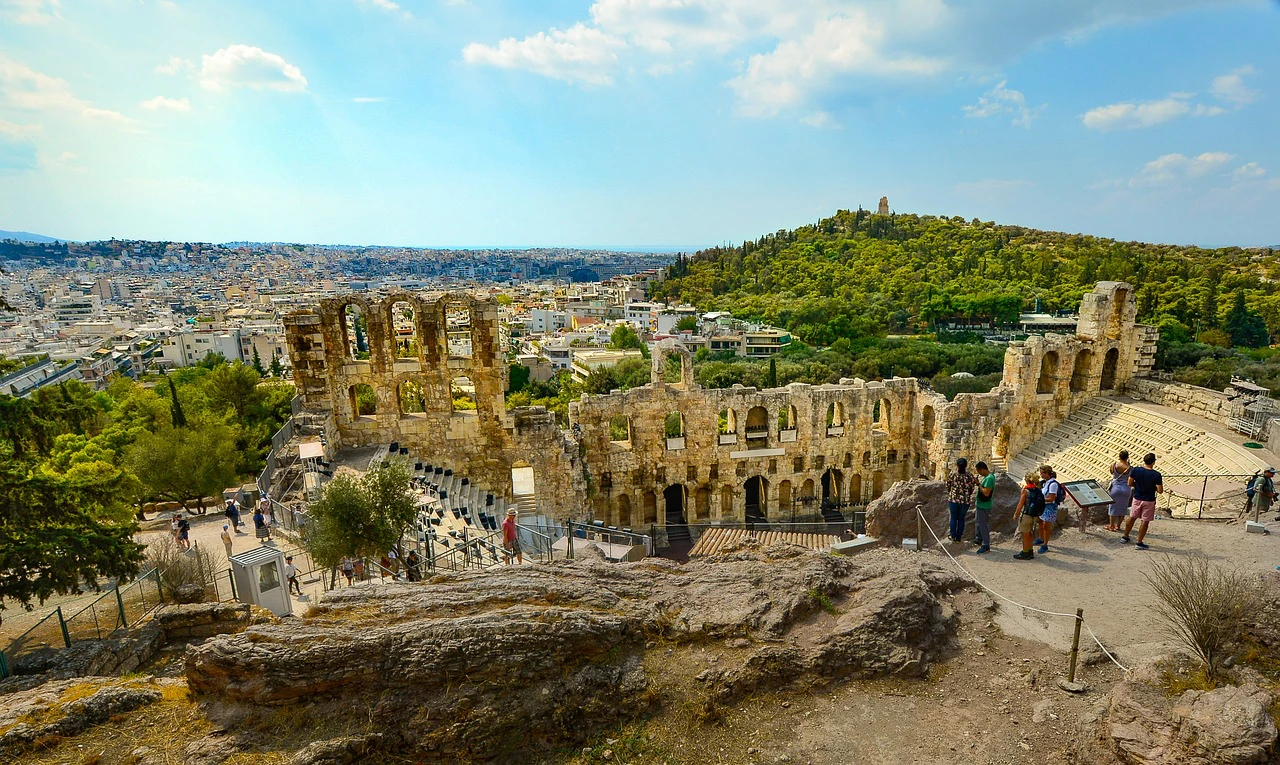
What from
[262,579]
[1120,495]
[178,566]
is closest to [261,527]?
[178,566]

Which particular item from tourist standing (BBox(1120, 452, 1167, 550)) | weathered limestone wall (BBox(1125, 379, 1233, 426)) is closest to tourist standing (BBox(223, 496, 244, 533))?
tourist standing (BBox(1120, 452, 1167, 550))

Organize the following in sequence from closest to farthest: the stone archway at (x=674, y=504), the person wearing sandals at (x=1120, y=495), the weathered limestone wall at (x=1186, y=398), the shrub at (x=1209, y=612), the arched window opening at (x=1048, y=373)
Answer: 1. the shrub at (x=1209, y=612)
2. the person wearing sandals at (x=1120, y=495)
3. the weathered limestone wall at (x=1186, y=398)
4. the stone archway at (x=674, y=504)
5. the arched window opening at (x=1048, y=373)

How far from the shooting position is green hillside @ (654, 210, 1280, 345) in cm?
6756

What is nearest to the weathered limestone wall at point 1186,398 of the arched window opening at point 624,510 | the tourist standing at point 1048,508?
the tourist standing at point 1048,508

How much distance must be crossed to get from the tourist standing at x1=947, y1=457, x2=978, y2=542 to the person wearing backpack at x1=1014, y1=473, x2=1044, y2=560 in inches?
32.6

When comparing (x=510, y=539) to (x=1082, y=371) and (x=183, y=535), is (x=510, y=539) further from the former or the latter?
(x=1082, y=371)

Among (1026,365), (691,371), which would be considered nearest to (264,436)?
(691,371)

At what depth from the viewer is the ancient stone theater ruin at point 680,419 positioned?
69.7 ft

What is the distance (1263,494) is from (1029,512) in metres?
7.26

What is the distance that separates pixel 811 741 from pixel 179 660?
10222 mm

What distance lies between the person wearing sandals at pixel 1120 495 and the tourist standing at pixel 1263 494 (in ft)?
11.6

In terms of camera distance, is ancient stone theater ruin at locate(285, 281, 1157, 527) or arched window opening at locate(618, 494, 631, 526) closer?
ancient stone theater ruin at locate(285, 281, 1157, 527)

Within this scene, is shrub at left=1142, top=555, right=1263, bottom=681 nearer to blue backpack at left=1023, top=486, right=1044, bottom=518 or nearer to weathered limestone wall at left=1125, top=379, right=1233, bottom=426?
blue backpack at left=1023, top=486, right=1044, bottom=518

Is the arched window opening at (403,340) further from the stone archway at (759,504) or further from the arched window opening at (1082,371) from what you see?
the arched window opening at (1082,371)
